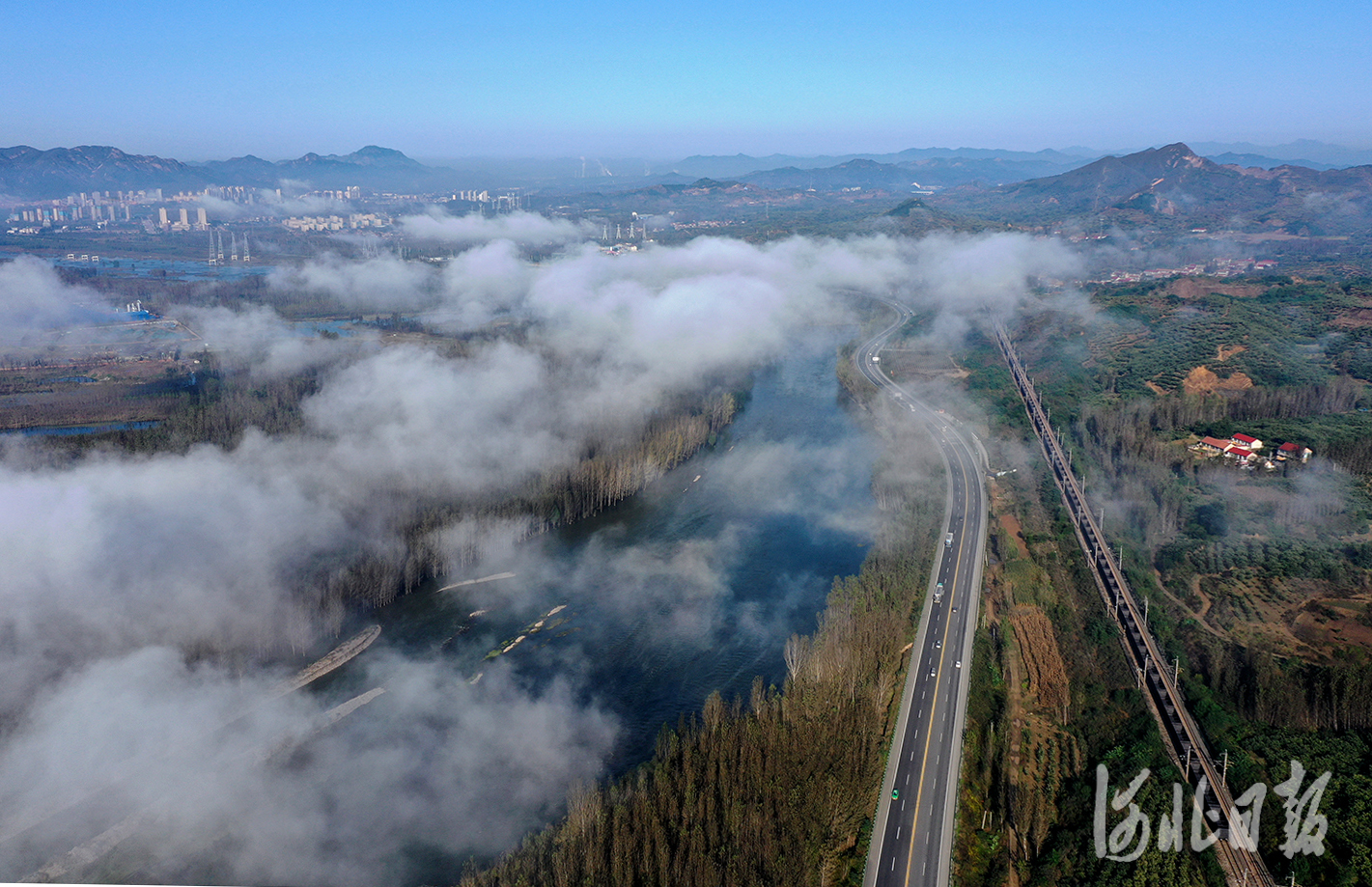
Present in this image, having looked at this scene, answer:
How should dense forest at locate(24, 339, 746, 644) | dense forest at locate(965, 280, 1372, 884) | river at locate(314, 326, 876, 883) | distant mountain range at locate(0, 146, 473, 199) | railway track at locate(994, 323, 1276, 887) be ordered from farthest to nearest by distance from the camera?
distant mountain range at locate(0, 146, 473, 199), dense forest at locate(24, 339, 746, 644), river at locate(314, 326, 876, 883), dense forest at locate(965, 280, 1372, 884), railway track at locate(994, 323, 1276, 887)

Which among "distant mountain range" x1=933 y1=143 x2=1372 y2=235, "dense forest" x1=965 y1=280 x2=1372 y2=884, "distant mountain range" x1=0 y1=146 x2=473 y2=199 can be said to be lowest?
"dense forest" x1=965 y1=280 x2=1372 y2=884

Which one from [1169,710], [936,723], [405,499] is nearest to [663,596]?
[936,723]

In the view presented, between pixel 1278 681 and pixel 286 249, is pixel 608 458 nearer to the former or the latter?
pixel 1278 681

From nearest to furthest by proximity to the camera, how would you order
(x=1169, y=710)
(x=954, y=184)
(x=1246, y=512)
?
1. (x=1169, y=710)
2. (x=1246, y=512)
3. (x=954, y=184)

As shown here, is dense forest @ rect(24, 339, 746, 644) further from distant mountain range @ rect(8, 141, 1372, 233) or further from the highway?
distant mountain range @ rect(8, 141, 1372, 233)

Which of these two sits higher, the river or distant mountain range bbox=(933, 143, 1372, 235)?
distant mountain range bbox=(933, 143, 1372, 235)

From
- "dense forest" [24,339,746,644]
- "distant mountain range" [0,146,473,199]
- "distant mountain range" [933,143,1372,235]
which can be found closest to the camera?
"dense forest" [24,339,746,644]

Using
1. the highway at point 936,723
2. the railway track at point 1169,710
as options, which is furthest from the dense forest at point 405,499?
the railway track at point 1169,710

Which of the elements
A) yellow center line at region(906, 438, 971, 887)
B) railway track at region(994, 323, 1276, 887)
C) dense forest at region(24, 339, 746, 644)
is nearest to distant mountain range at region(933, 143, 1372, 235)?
dense forest at region(24, 339, 746, 644)

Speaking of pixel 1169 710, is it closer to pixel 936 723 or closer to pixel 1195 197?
pixel 936 723
